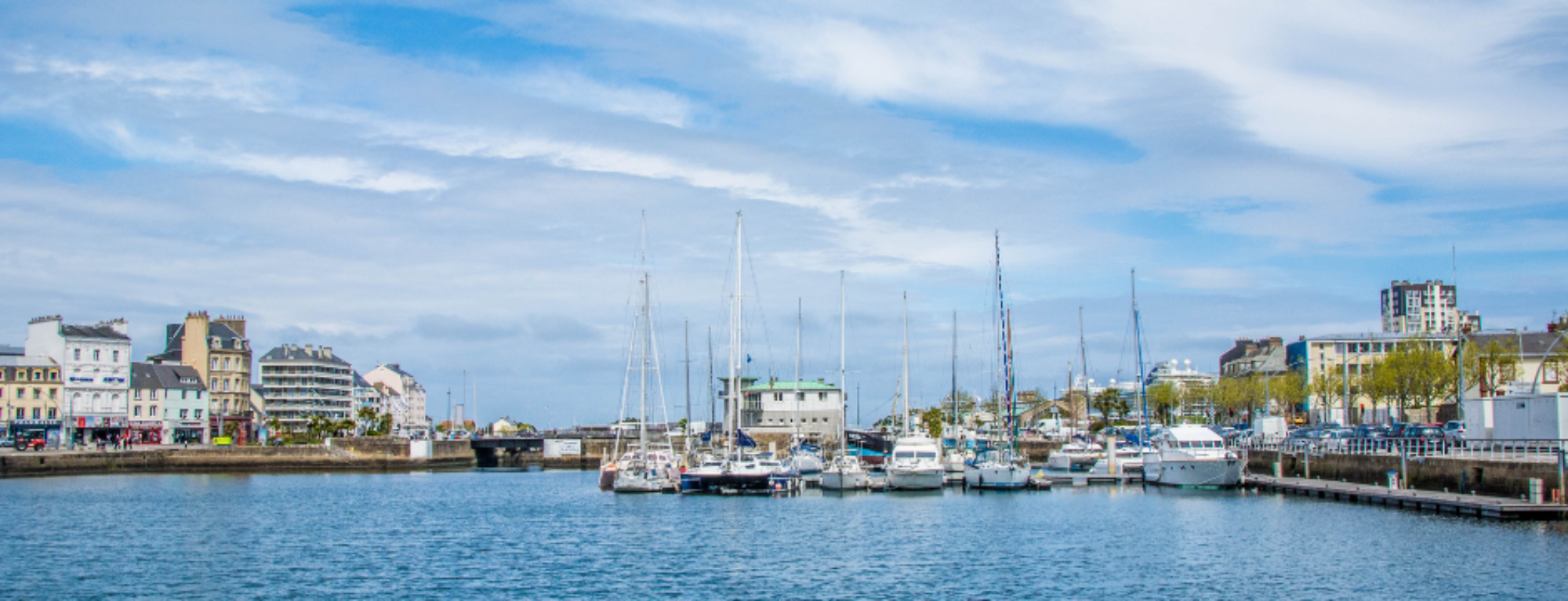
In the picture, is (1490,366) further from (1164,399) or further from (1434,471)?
(1164,399)

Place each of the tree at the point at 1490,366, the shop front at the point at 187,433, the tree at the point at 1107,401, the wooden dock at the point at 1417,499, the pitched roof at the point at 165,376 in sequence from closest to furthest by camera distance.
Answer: the wooden dock at the point at 1417,499 → the tree at the point at 1490,366 → the pitched roof at the point at 165,376 → the shop front at the point at 187,433 → the tree at the point at 1107,401

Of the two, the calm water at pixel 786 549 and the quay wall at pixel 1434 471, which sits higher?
the quay wall at pixel 1434 471

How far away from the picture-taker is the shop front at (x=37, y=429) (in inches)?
5551

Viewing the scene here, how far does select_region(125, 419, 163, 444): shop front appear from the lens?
15412 centimetres

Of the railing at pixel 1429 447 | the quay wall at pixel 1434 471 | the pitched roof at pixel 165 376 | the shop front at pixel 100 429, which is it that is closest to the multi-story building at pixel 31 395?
the shop front at pixel 100 429

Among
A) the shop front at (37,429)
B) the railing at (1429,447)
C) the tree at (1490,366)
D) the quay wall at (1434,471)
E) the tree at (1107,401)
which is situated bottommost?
the quay wall at (1434,471)


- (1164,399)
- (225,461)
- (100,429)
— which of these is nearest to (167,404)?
(100,429)

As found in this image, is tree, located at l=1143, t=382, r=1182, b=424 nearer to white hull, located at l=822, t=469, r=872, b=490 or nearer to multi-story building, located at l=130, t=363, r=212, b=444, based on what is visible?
white hull, located at l=822, t=469, r=872, b=490

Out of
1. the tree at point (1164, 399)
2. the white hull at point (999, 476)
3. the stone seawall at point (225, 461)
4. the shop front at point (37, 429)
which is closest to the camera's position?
the white hull at point (999, 476)

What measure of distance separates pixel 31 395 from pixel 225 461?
1020 inches

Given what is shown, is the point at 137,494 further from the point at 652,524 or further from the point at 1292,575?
the point at 1292,575

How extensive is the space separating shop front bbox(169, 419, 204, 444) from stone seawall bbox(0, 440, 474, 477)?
841 inches

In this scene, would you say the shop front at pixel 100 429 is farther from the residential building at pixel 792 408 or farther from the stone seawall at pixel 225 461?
the residential building at pixel 792 408

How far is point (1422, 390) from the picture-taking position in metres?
116
